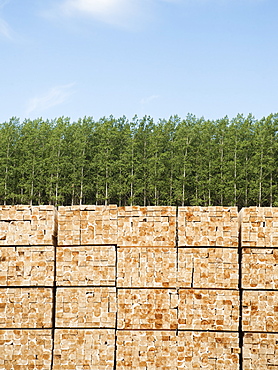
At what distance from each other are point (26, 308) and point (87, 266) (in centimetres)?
159

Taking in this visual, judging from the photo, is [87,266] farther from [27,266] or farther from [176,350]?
[176,350]

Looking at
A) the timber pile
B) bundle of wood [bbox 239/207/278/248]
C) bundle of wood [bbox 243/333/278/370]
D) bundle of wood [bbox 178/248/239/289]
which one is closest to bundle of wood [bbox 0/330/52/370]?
the timber pile

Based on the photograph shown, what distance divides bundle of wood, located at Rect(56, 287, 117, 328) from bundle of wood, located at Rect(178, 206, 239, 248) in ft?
6.64

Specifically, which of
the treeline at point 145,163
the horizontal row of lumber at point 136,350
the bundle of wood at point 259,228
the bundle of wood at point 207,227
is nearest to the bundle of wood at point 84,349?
the horizontal row of lumber at point 136,350

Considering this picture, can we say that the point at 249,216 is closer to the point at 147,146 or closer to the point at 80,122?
the point at 147,146

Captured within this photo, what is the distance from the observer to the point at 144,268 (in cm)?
1039

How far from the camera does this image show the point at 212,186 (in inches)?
2108

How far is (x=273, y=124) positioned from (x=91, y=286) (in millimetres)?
48271

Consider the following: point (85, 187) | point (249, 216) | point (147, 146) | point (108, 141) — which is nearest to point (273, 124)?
point (147, 146)

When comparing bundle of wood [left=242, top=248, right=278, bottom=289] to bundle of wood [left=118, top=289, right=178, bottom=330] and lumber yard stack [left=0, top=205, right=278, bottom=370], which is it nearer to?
lumber yard stack [left=0, top=205, right=278, bottom=370]

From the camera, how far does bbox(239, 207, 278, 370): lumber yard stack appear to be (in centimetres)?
1011

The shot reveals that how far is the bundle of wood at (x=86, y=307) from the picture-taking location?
33.7 feet

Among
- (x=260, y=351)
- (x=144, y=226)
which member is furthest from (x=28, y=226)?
(x=260, y=351)

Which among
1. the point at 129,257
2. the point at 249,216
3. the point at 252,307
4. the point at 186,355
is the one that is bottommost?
the point at 186,355
